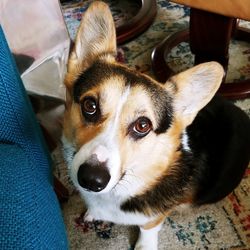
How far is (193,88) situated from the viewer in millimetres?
1005

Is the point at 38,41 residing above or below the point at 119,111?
below

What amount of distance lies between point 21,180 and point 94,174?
0.19 m

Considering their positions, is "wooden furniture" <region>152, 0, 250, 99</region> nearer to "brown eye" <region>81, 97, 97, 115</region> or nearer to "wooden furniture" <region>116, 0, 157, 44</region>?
"wooden furniture" <region>116, 0, 157, 44</region>

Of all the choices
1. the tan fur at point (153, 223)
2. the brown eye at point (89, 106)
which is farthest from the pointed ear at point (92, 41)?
the tan fur at point (153, 223)

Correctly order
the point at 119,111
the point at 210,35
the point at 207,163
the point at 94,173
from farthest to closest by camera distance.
→ the point at 210,35
the point at 207,163
the point at 119,111
the point at 94,173

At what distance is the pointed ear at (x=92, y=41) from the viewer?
39.5 inches

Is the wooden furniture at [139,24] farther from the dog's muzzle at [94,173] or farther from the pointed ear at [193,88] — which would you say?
the dog's muzzle at [94,173]

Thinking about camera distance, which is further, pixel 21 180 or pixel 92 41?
pixel 92 41

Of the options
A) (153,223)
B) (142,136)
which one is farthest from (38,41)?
(153,223)

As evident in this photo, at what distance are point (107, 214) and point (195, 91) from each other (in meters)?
0.48

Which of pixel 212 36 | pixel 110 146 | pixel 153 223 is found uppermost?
pixel 110 146

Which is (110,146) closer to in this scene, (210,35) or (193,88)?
(193,88)

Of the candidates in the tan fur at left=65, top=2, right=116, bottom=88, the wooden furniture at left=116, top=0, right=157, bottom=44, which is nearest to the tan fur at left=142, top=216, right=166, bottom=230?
the tan fur at left=65, top=2, right=116, bottom=88

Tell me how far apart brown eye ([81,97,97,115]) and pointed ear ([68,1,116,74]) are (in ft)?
0.44
